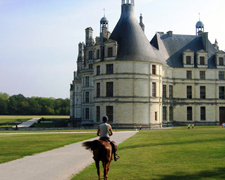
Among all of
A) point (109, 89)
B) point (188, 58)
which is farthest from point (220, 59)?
point (109, 89)

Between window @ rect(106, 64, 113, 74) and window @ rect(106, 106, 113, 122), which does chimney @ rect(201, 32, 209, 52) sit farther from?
window @ rect(106, 106, 113, 122)

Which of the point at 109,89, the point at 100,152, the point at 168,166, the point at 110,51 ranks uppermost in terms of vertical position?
the point at 110,51

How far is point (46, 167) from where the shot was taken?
1345 cm

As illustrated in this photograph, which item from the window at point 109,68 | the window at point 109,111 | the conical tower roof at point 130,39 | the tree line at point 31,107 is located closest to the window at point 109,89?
the window at point 109,68

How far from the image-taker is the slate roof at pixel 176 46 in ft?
188

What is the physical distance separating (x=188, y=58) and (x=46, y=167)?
4842 cm

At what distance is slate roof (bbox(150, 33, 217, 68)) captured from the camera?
2261 inches

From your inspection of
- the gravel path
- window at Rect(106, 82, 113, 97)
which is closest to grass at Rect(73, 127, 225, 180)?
the gravel path

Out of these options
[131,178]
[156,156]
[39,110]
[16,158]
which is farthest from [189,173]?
[39,110]

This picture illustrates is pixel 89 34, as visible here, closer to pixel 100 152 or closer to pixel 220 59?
pixel 220 59

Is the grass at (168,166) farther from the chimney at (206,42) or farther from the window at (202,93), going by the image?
the chimney at (206,42)

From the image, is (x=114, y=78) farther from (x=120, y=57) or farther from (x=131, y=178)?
(x=131, y=178)

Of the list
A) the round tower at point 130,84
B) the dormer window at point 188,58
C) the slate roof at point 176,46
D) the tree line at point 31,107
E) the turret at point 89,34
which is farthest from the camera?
the tree line at point 31,107

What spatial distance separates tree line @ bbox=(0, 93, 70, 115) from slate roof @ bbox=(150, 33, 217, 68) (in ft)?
373
